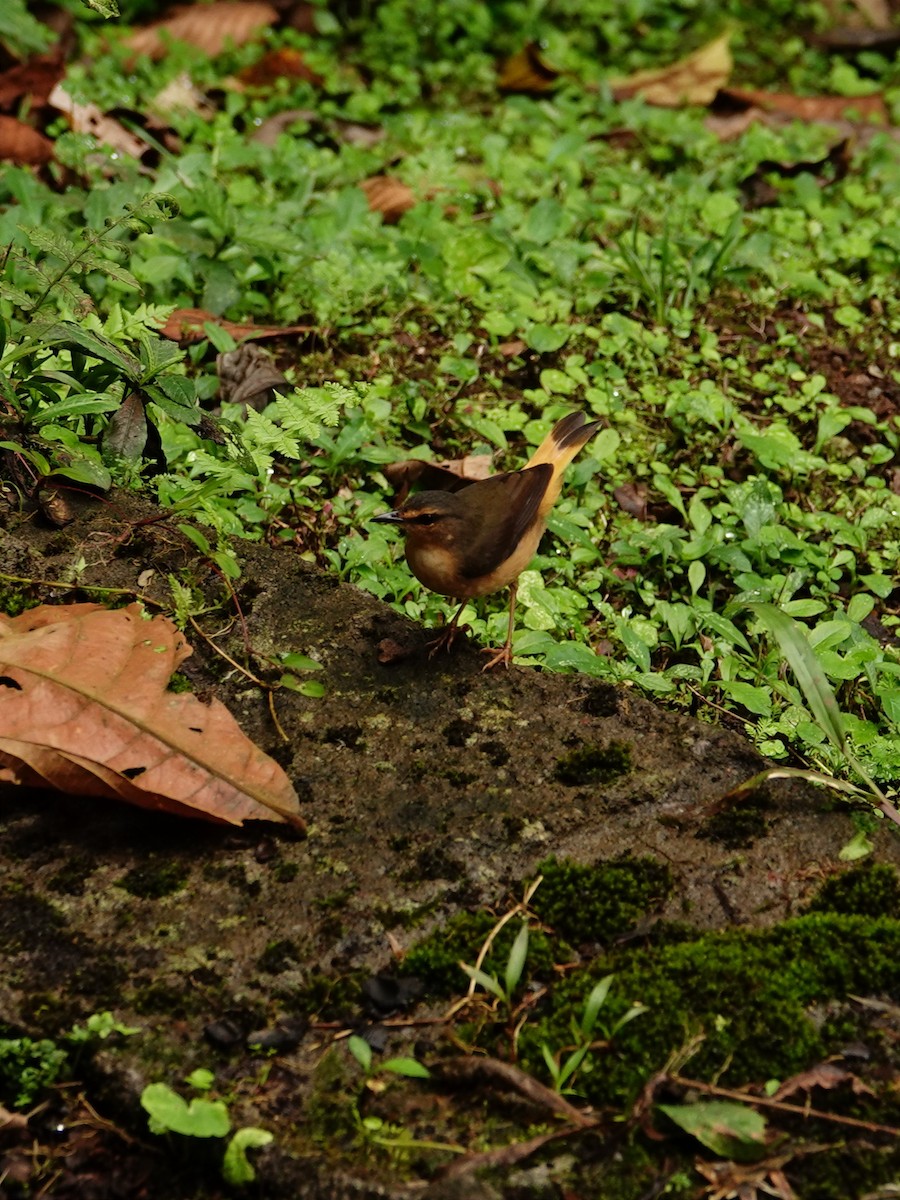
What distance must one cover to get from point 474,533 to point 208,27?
5.98m

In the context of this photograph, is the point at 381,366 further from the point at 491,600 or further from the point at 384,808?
the point at 384,808

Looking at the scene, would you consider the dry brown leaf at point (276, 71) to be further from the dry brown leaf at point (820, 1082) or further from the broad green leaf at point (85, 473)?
the dry brown leaf at point (820, 1082)

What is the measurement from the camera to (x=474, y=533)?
3.95 metres

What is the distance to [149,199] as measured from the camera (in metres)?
3.71

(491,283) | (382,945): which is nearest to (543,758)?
(382,945)

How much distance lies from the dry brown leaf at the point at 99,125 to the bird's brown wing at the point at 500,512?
4048mm

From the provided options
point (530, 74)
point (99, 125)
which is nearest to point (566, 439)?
point (99, 125)

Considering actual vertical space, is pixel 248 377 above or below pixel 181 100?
below

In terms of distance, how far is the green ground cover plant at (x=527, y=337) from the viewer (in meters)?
4.15

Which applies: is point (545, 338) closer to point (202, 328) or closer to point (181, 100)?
point (202, 328)

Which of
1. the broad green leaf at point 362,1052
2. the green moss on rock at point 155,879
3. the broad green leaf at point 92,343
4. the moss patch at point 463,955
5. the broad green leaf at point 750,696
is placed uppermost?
the broad green leaf at point 92,343

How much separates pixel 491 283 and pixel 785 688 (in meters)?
2.79

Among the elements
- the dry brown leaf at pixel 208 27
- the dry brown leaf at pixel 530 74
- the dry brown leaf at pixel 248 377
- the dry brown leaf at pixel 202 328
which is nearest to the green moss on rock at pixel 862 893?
the dry brown leaf at pixel 248 377

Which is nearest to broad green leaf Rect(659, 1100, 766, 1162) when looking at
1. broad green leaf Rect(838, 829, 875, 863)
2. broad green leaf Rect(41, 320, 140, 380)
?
broad green leaf Rect(838, 829, 875, 863)
